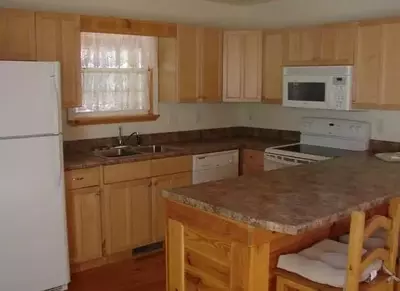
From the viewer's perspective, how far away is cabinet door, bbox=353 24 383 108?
13.6 feet

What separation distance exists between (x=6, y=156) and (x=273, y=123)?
3.17m

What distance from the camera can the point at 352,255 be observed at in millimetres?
2066

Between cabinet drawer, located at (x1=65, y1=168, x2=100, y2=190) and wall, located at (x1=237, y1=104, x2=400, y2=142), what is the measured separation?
2325 millimetres

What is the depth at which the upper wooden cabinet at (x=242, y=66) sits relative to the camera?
515 centimetres

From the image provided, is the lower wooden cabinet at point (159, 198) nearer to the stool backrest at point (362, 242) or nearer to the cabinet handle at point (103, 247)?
the cabinet handle at point (103, 247)

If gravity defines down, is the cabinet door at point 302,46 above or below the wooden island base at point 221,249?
above

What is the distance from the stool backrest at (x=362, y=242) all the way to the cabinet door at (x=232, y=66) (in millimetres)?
3138

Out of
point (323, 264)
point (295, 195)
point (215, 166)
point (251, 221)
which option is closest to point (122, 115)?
point (215, 166)

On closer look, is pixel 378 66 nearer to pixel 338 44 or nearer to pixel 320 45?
pixel 338 44

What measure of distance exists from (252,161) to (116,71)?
168 cm

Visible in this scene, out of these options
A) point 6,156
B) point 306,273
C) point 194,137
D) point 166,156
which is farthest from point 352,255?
point 194,137

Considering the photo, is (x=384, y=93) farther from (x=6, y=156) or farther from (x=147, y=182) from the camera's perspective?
(x=6, y=156)

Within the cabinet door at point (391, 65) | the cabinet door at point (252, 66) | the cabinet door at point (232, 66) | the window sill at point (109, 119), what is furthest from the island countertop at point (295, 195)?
the window sill at point (109, 119)

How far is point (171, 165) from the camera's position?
15.0 feet
